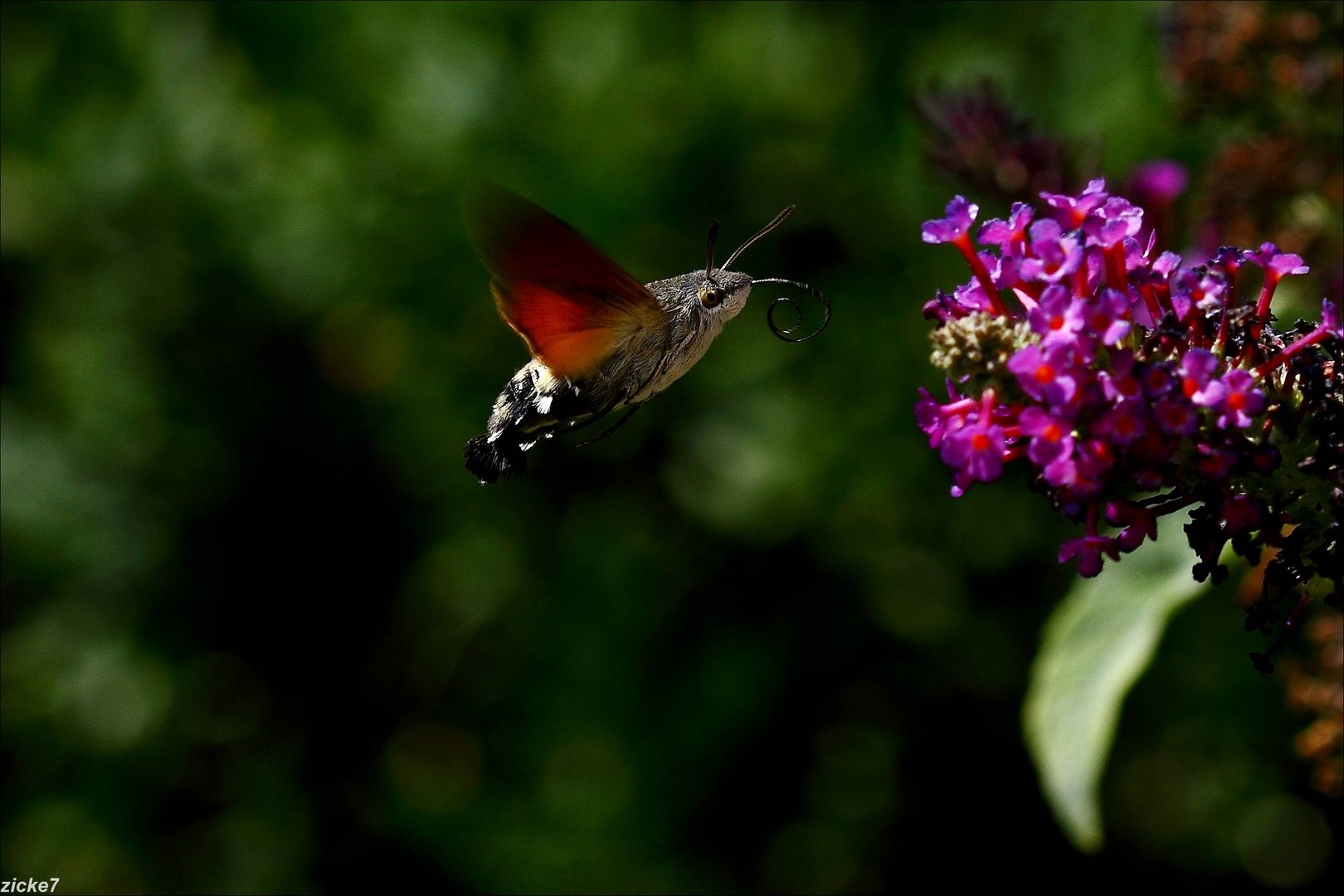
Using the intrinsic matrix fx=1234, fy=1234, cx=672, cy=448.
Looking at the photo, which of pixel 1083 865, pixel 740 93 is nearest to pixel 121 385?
pixel 740 93

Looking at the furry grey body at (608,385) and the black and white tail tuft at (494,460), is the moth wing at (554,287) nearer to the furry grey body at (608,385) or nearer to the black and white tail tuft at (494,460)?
the furry grey body at (608,385)

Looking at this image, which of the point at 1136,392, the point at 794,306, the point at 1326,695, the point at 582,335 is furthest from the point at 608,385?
the point at 1326,695

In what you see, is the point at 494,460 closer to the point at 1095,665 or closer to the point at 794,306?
the point at 794,306

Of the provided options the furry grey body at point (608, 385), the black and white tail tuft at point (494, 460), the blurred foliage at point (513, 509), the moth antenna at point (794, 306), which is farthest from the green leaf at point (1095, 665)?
the blurred foliage at point (513, 509)

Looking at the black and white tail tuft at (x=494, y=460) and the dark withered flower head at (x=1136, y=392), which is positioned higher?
the black and white tail tuft at (x=494, y=460)

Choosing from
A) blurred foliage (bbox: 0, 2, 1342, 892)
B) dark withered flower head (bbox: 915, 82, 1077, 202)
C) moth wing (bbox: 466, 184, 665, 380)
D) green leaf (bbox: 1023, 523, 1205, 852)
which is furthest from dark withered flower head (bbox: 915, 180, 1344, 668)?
blurred foliage (bbox: 0, 2, 1342, 892)

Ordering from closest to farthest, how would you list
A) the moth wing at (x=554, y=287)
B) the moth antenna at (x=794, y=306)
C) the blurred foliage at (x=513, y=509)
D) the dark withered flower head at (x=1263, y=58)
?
the moth wing at (x=554, y=287)
the moth antenna at (x=794, y=306)
the dark withered flower head at (x=1263, y=58)
the blurred foliage at (x=513, y=509)

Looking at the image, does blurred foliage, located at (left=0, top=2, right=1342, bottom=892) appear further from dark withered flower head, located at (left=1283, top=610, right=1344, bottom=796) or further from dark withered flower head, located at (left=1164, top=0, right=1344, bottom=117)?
dark withered flower head, located at (left=1283, top=610, right=1344, bottom=796)
